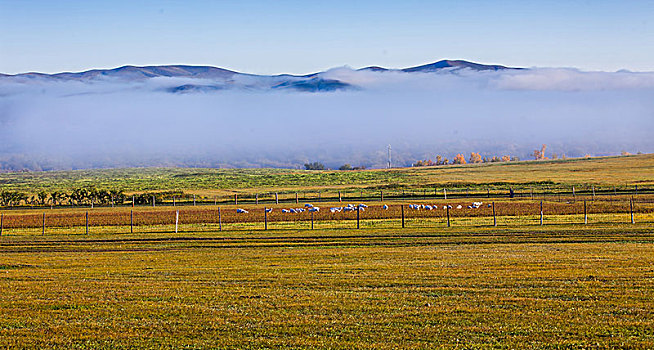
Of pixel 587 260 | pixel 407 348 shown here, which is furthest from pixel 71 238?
pixel 407 348

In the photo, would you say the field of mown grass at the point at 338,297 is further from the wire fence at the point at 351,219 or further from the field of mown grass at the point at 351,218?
the field of mown grass at the point at 351,218

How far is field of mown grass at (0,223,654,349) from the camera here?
11094mm

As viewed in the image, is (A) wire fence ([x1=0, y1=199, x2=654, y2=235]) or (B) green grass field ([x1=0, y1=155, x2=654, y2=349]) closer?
(B) green grass field ([x1=0, y1=155, x2=654, y2=349])

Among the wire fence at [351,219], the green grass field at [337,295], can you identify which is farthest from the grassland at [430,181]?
the green grass field at [337,295]

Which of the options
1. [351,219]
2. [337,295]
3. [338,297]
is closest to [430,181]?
[351,219]

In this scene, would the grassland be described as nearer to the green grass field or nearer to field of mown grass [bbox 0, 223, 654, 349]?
the green grass field

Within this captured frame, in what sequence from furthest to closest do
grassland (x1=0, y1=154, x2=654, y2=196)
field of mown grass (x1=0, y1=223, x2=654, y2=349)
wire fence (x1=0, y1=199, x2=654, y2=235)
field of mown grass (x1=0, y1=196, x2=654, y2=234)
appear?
1. grassland (x1=0, y1=154, x2=654, y2=196)
2. field of mown grass (x1=0, y1=196, x2=654, y2=234)
3. wire fence (x1=0, y1=199, x2=654, y2=235)
4. field of mown grass (x1=0, y1=223, x2=654, y2=349)

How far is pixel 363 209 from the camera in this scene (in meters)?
56.0

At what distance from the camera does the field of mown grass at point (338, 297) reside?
11.1 meters

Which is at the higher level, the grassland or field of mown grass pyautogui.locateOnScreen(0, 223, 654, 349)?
field of mown grass pyautogui.locateOnScreen(0, 223, 654, 349)

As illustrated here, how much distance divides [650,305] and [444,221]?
1215 inches

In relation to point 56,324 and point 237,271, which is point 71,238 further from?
point 56,324

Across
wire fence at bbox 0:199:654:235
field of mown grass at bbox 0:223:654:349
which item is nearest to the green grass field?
field of mown grass at bbox 0:223:654:349

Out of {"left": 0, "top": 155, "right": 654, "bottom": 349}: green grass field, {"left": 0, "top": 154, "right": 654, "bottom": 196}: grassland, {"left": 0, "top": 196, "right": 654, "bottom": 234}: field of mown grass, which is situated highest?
{"left": 0, "top": 155, "right": 654, "bottom": 349}: green grass field
